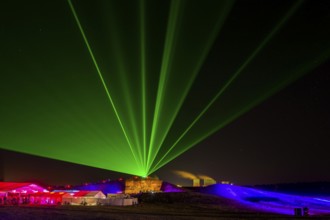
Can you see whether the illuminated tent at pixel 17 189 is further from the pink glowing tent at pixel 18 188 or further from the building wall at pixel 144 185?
the building wall at pixel 144 185

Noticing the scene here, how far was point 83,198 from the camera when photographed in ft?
151

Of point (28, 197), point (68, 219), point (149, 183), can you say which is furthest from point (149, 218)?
point (149, 183)

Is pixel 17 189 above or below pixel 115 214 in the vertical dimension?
above

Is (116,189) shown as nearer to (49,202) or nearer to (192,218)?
(49,202)

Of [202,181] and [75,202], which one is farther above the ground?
[202,181]

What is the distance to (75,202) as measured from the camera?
151 ft

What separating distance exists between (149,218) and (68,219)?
5.58m

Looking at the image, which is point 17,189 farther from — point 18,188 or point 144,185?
point 144,185

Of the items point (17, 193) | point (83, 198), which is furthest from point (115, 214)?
point (17, 193)

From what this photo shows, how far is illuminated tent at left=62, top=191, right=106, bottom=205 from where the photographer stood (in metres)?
45.7

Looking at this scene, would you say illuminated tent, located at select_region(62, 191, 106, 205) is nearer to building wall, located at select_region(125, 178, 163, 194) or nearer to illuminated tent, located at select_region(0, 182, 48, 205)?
illuminated tent, located at select_region(0, 182, 48, 205)

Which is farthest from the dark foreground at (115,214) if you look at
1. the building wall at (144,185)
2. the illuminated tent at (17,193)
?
the building wall at (144,185)

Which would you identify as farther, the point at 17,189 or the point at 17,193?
the point at 17,189

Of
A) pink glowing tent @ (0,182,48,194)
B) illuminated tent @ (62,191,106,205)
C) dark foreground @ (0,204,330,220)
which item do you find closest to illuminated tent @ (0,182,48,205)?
pink glowing tent @ (0,182,48,194)
